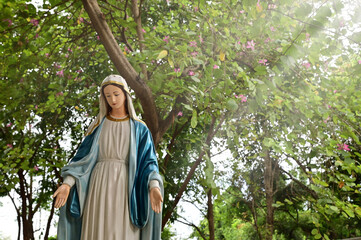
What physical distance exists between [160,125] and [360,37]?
2.33 m

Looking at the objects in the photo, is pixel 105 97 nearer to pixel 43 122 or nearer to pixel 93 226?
pixel 93 226

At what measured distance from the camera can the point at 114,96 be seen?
274 cm

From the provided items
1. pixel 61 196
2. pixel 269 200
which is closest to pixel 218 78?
pixel 61 196

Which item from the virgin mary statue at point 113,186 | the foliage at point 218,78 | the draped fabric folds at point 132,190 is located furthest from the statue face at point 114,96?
the foliage at point 218,78

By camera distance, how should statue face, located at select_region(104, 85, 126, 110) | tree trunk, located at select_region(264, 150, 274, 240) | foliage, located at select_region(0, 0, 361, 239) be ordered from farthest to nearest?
tree trunk, located at select_region(264, 150, 274, 240)
foliage, located at select_region(0, 0, 361, 239)
statue face, located at select_region(104, 85, 126, 110)

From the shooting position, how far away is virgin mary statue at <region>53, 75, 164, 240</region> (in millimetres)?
2498


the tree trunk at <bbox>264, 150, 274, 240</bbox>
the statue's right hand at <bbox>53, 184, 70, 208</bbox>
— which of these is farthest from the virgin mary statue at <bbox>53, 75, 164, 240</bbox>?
the tree trunk at <bbox>264, 150, 274, 240</bbox>

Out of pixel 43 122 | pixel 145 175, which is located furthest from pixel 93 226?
pixel 43 122

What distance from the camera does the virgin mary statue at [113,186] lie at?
250 cm

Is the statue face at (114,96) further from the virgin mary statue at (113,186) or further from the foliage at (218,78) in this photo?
the foliage at (218,78)

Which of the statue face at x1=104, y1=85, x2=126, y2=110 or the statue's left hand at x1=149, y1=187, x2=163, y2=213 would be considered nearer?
the statue's left hand at x1=149, y1=187, x2=163, y2=213

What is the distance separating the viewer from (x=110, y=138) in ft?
9.00

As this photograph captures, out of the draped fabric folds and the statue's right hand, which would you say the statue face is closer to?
the draped fabric folds

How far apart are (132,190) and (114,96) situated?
692 mm
